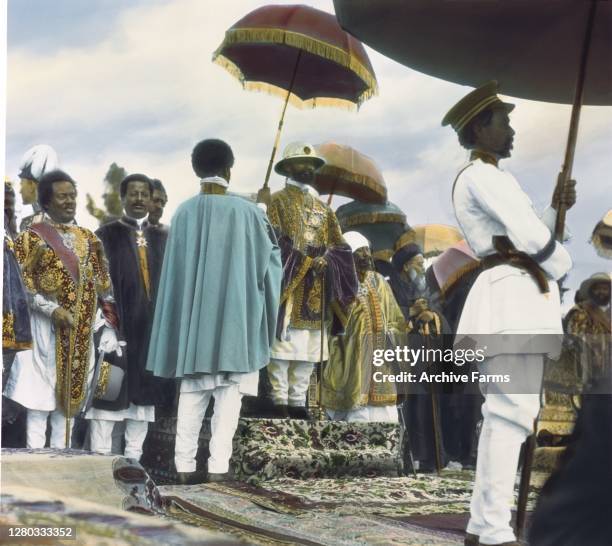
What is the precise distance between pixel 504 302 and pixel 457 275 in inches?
15.5

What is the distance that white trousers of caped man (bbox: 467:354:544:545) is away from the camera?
494 centimetres

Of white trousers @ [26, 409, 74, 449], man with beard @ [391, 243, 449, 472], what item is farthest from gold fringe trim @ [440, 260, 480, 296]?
white trousers @ [26, 409, 74, 449]

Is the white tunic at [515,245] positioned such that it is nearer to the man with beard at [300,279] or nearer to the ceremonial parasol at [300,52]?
the ceremonial parasol at [300,52]

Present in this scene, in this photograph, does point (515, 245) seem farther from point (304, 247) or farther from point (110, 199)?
point (110, 199)

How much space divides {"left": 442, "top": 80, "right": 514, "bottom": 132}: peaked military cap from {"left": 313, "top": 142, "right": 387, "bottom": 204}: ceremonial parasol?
50 cm

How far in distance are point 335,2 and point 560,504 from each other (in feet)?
8.77

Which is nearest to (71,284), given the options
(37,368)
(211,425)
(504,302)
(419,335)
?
(37,368)

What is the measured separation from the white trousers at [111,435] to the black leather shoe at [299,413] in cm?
77

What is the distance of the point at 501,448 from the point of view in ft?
16.2

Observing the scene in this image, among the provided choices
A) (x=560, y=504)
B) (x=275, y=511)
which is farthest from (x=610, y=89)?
(x=275, y=511)

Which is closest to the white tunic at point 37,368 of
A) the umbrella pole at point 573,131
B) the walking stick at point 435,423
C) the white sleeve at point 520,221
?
the walking stick at point 435,423

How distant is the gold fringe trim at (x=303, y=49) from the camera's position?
18.5ft

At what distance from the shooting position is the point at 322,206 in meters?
5.98

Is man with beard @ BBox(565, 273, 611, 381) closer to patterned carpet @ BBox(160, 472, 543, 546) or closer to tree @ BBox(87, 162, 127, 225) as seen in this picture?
patterned carpet @ BBox(160, 472, 543, 546)
